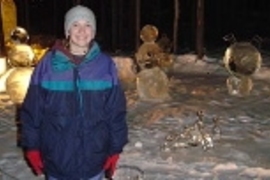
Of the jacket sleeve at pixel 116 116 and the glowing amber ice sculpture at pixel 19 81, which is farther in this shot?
the glowing amber ice sculpture at pixel 19 81

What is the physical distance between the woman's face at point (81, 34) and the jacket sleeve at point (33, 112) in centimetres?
28

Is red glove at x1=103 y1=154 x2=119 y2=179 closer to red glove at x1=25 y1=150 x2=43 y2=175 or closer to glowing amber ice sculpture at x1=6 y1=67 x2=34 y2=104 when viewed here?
red glove at x1=25 y1=150 x2=43 y2=175

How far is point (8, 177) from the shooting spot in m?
5.27

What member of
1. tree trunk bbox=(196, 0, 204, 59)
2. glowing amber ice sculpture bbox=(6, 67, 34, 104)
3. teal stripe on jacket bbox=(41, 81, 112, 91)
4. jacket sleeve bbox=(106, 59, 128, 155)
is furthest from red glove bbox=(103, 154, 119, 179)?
tree trunk bbox=(196, 0, 204, 59)

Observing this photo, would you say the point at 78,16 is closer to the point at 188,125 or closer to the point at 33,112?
the point at 33,112

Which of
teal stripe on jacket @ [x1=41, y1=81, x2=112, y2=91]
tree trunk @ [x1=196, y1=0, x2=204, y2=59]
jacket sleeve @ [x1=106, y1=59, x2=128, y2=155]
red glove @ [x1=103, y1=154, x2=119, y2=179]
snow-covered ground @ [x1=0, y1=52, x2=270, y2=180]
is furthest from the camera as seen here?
tree trunk @ [x1=196, y1=0, x2=204, y2=59]

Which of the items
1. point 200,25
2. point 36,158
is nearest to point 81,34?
point 36,158

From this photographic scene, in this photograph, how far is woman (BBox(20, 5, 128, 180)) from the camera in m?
3.35

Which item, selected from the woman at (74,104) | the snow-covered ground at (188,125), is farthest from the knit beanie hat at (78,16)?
the snow-covered ground at (188,125)

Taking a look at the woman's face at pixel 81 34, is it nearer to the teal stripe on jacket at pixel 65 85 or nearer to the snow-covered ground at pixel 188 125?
the teal stripe on jacket at pixel 65 85

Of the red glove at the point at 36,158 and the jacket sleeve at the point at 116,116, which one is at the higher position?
the jacket sleeve at the point at 116,116

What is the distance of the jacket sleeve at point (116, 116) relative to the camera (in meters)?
3.45

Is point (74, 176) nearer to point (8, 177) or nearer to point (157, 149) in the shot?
point (8, 177)

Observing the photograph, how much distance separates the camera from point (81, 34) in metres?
3.39
